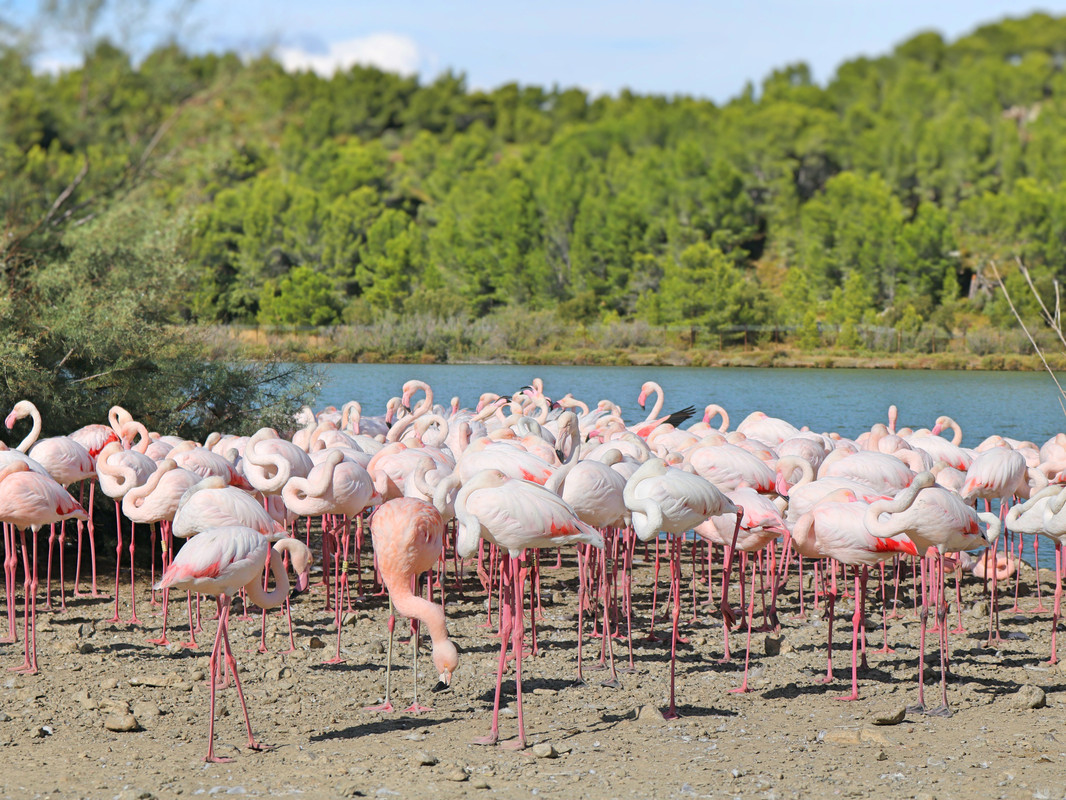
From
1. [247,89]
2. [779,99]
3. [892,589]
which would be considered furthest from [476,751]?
[779,99]

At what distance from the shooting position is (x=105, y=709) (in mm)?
5910

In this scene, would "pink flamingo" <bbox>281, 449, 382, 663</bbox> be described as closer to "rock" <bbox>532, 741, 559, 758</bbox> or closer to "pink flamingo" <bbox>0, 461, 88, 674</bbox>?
"pink flamingo" <bbox>0, 461, 88, 674</bbox>

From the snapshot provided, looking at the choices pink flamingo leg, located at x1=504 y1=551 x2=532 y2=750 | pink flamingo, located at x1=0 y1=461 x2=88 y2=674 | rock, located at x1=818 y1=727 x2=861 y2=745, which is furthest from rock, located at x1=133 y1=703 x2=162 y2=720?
rock, located at x1=818 y1=727 x2=861 y2=745

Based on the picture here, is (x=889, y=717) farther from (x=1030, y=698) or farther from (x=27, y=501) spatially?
(x=27, y=501)

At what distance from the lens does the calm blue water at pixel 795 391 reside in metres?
23.2

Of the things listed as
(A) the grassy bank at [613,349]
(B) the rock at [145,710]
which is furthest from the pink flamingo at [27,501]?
(A) the grassy bank at [613,349]

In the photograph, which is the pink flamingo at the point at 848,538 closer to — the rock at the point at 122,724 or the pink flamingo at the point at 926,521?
the pink flamingo at the point at 926,521

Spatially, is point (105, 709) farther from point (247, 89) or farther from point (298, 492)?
point (247, 89)

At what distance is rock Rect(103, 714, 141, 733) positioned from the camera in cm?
560

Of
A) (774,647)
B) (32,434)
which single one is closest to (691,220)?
(32,434)

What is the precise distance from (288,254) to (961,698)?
59759 millimetres

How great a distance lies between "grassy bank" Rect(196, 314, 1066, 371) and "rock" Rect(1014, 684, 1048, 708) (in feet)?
110

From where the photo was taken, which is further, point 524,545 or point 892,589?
point 892,589

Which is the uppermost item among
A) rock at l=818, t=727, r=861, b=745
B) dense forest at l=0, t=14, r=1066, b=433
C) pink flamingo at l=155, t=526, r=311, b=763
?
dense forest at l=0, t=14, r=1066, b=433
